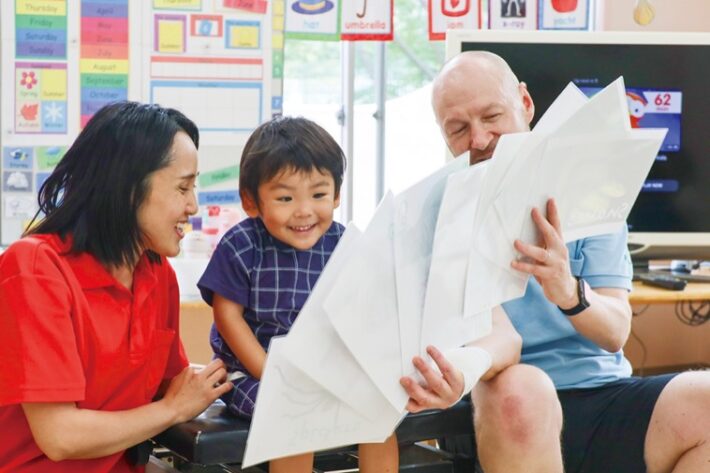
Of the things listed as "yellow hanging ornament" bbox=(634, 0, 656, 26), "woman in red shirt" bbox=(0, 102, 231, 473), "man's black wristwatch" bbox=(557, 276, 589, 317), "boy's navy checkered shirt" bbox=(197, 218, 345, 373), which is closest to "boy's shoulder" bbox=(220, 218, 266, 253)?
"boy's navy checkered shirt" bbox=(197, 218, 345, 373)

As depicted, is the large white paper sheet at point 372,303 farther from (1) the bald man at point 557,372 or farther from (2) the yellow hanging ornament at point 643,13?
(2) the yellow hanging ornament at point 643,13

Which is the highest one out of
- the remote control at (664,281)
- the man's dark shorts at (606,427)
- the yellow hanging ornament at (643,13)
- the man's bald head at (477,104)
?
the yellow hanging ornament at (643,13)

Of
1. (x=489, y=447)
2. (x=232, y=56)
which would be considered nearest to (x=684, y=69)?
(x=232, y=56)

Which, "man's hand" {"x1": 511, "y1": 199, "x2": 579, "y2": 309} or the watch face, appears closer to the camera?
"man's hand" {"x1": 511, "y1": 199, "x2": 579, "y2": 309}

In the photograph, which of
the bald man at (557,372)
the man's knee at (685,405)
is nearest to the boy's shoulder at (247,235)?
the bald man at (557,372)

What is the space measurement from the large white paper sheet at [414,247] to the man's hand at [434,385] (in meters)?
0.02

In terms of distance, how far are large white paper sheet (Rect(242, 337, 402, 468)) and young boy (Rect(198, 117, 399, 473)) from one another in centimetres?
34

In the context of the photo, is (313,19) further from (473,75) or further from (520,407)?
(520,407)

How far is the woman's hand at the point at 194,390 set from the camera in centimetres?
144

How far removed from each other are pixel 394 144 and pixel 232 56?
1.00 metres

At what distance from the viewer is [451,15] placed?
325 cm

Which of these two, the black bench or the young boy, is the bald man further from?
the young boy

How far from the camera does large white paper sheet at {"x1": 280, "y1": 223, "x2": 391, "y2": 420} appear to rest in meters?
1.09

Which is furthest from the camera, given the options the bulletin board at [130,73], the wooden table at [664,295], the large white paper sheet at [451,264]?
the bulletin board at [130,73]
